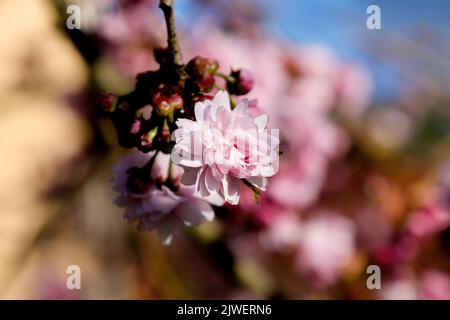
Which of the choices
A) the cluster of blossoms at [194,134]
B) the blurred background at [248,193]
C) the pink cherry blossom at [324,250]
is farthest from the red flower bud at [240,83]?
the pink cherry blossom at [324,250]

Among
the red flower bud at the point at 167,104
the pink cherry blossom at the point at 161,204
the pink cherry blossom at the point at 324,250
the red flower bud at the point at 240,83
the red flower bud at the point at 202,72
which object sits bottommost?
the pink cherry blossom at the point at 161,204

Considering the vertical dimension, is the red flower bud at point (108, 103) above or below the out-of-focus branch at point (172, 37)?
below

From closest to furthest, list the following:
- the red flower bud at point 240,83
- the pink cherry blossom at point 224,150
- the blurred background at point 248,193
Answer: the pink cherry blossom at point 224,150, the red flower bud at point 240,83, the blurred background at point 248,193

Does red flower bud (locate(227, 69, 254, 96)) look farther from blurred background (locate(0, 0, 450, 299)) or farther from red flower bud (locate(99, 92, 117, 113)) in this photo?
blurred background (locate(0, 0, 450, 299))

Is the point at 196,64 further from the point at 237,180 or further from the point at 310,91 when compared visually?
the point at 310,91

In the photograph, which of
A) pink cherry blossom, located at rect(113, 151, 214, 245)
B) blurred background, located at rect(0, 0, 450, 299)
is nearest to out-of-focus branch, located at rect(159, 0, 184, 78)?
pink cherry blossom, located at rect(113, 151, 214, 245)

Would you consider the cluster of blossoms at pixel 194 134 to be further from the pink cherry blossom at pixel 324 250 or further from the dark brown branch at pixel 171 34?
the pink cherry blossom at pixel 324 250

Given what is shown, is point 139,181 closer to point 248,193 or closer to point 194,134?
point 194,134

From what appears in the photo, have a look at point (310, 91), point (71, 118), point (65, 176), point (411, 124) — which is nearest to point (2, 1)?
point (71, 118)
